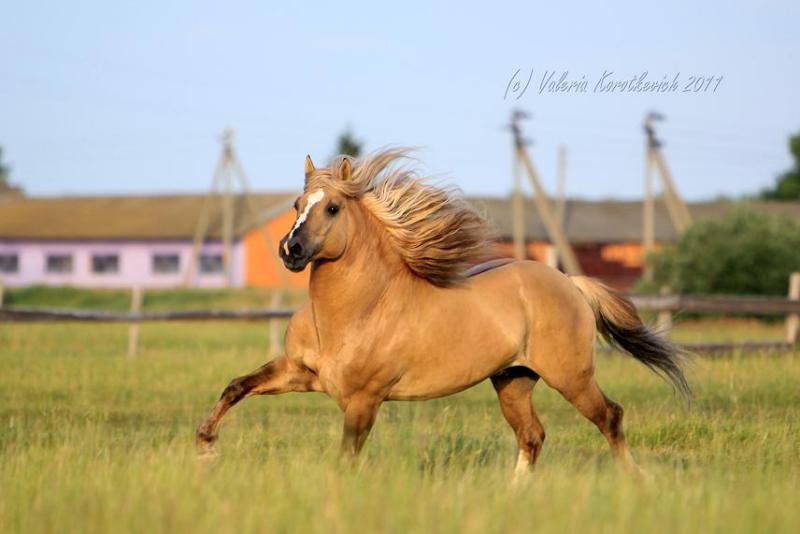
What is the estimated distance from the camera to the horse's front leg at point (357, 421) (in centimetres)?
682

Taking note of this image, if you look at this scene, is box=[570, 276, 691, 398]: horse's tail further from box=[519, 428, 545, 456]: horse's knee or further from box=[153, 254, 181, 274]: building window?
box=[153, 254, 181, 274]: building window

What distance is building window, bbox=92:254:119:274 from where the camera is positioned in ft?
185

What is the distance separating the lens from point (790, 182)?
239 ft

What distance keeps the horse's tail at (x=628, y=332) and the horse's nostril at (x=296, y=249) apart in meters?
2.58

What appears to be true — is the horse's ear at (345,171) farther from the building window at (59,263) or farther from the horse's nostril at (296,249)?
the building window at (59,263)

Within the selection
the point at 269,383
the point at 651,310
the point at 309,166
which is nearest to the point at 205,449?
the point at 269,383

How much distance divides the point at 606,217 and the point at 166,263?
20802 millimetres

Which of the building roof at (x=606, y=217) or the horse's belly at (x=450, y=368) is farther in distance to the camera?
the building roof at (x=606, y=217)

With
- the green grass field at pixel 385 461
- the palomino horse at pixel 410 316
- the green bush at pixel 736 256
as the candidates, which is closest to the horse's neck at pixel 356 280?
the palomino horse at pixel 410 316

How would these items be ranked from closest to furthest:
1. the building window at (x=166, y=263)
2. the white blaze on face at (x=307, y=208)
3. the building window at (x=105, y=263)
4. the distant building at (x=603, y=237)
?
the white blaze on face at (x=307, y=208) < the distant building at (x=603, y=237) < the building window at (x=166, y=263) < the building window at (x=105, y=263)

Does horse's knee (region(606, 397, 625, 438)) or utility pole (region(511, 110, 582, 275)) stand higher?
utility pole (region(511, 110, 582, 275))

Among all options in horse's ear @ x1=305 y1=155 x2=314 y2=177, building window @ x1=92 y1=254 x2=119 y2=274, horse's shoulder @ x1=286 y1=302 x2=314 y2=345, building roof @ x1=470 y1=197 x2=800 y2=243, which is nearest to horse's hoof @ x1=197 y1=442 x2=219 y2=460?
horse's shoulder @ x1=286 y1=302 x2=314 y2=345

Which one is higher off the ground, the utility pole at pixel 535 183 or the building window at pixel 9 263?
the utility pole at pixel 535 183

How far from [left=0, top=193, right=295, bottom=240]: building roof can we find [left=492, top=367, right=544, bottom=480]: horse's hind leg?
4570cm
